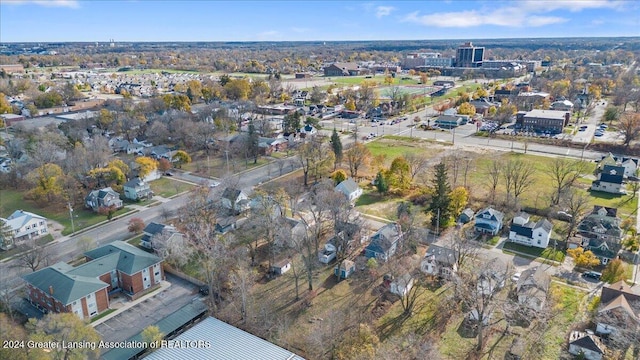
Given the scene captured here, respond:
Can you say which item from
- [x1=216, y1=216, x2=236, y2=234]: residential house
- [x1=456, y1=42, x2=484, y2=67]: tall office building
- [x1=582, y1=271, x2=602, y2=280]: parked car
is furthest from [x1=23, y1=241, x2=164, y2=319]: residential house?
[x1=456, y1=42, x2=484, y2=67]: tall office building

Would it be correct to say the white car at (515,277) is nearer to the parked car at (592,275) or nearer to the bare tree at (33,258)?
the parked car at (592,275)

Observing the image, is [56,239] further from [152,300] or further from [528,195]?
[528,195]

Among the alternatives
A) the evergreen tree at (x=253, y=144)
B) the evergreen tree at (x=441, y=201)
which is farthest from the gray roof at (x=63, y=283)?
the evergreen tree at (x=253, y=144)

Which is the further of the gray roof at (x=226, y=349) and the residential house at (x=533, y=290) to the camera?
the residential house at (x=533, y=290)

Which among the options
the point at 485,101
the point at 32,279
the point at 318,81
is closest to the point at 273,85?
the point at 318,81

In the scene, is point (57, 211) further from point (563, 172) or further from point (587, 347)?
point (563, 172)
